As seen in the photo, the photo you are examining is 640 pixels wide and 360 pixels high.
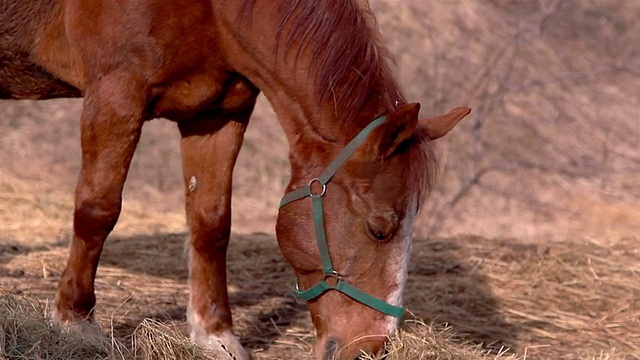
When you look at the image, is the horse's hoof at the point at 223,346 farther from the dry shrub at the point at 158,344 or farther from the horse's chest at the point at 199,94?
the horse's chest at the point at 199,94

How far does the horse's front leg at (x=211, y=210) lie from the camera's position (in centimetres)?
420

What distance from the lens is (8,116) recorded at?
382 inches

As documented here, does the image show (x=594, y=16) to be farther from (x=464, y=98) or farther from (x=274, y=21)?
(x=274, y=21)

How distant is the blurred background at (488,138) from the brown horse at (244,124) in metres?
3.22

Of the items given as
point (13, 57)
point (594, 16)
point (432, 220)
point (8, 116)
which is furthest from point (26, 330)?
point (594, 16)

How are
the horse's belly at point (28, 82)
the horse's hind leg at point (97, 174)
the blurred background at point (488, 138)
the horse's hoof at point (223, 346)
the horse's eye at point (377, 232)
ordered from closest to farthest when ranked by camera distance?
the horse's eye at point (377, 232)
the horse's hind leg at point (97, 174)
the horse's hoof at point (223, 346)
the horse's belly at point (28, 82)
the blurred background at point (488, 138)

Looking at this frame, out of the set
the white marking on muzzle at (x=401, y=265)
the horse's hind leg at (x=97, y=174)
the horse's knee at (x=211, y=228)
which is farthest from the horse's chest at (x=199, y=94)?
the white marking on muzzle at (x=401, y=265)

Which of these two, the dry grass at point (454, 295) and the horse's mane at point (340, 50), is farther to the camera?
the dry grass at point (454, 295)

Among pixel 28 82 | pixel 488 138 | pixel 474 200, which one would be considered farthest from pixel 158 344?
pixel 488 138

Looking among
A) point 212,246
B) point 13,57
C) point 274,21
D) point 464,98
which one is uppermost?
point 274,21

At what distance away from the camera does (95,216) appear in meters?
3.81

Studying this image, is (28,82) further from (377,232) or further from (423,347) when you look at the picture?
(423,347)

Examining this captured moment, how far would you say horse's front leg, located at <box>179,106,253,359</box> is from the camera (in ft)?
13.8

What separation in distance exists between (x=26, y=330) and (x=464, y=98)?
634 centimetres
